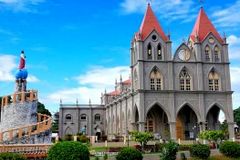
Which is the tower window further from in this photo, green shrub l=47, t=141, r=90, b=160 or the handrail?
green shrub l=47, t=141, r=90, b=160

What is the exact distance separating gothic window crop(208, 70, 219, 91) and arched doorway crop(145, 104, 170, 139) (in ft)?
24.8

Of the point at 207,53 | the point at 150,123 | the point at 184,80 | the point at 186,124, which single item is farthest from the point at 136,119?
the point at 207,53

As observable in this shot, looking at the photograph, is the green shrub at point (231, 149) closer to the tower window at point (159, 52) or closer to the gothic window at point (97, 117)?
the tower window at point (159, 52)

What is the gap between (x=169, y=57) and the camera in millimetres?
49750

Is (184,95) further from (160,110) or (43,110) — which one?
(43,110)

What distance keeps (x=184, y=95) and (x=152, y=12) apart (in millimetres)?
13262

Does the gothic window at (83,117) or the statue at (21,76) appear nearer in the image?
the statue at (21,76)

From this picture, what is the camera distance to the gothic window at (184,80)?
164 feet

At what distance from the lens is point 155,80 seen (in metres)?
49.2

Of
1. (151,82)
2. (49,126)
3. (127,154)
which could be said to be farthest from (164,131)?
(127,154)

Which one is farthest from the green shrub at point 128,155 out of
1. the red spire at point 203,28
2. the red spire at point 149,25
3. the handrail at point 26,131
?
the red spire at point 203,28

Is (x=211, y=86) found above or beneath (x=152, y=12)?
beneath

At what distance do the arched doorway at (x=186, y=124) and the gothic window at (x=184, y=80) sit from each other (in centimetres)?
284

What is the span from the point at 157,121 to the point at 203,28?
15224 millimetres
